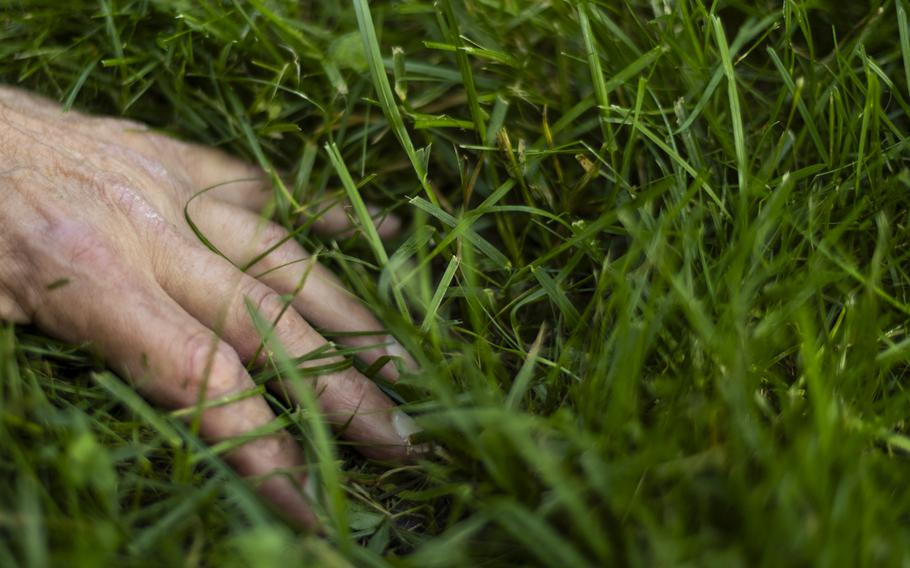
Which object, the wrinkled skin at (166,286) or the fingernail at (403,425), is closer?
the wrinkled skin at (166,286)

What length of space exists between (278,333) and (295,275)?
0.69 ft

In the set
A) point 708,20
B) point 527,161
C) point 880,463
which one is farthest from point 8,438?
point 708,20

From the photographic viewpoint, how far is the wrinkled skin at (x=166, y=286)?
1442mm

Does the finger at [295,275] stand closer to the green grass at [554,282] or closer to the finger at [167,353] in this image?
the green grass at [554,282]

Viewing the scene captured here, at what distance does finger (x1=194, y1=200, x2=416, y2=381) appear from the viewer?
1748 mm

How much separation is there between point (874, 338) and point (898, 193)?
18.2 inches

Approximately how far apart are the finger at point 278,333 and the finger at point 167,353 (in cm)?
8

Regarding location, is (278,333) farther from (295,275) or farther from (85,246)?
(85,246)

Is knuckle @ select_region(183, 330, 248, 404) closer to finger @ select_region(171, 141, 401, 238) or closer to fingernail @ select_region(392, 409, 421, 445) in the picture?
fingernail @ select_region(392, 409, 421, 445)

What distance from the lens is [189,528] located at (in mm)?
1300

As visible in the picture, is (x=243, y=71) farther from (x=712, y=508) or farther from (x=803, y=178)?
(x=712, y=508)

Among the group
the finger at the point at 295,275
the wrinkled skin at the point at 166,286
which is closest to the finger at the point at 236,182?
the wrinkled skin at the point at 166,286

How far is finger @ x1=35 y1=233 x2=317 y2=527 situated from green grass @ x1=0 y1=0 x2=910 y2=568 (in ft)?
0.17

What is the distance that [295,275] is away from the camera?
1.81 metres
